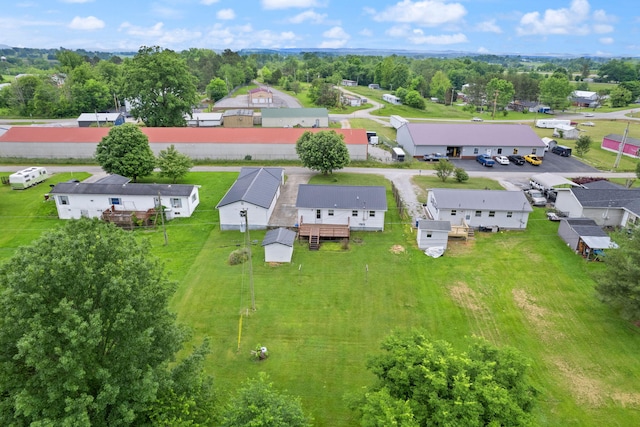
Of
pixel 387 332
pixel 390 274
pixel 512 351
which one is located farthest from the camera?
pixel 390 274

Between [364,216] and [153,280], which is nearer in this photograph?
[153,280]

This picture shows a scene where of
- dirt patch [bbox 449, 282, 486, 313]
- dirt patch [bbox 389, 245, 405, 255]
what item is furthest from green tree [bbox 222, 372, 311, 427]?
dirt patch [bbox 389, 245, 405, 255]

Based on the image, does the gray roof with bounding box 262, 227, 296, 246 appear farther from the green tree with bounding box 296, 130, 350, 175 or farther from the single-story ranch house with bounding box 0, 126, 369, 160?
the single-story ranch house with bounding box 0, 126, 369, 160

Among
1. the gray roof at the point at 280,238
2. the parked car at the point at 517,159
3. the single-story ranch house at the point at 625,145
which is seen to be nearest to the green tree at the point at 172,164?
the gray roof at the point at 280,238

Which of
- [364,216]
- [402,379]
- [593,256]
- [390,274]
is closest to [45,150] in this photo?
[364,216]

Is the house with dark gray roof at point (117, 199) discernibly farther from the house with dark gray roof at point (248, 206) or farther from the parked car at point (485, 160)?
the parked car at point (485, 160)

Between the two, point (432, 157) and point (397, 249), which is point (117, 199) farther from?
point (432, 157)

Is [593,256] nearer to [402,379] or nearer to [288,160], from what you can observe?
[402,379]
